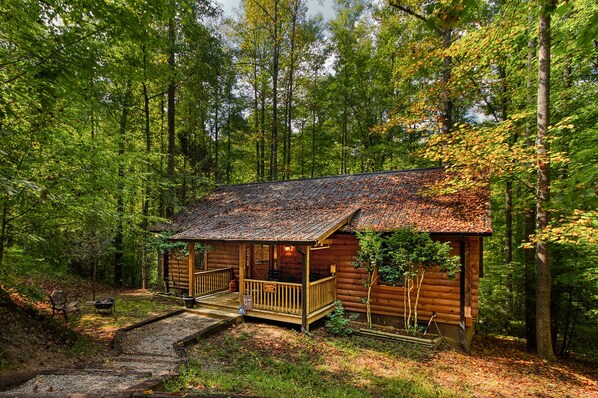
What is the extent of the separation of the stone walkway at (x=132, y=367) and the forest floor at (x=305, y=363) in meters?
0.43

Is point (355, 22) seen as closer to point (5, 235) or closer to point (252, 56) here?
point (252, 56)

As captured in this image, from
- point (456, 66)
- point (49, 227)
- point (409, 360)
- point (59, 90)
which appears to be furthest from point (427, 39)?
point (49, 227)

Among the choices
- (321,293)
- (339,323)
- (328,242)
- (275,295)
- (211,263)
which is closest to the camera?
(339,323)

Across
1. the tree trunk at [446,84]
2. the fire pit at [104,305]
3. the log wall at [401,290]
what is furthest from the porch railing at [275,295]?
the tree trunk at [446,84]

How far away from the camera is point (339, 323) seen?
9031mm

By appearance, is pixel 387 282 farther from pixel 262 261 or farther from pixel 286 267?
pixel 262 261

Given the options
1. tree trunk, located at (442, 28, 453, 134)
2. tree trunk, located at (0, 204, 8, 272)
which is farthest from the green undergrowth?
tree trunk, located at (442, 28, 453, 134)

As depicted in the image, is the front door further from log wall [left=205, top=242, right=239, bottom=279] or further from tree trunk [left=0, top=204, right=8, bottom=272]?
tree trunk [left=0, top=204, right=8, bottom=272]

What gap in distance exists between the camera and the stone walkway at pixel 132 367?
4.34 meters

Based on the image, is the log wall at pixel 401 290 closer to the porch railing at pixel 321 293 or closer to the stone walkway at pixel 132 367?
the porch railing at pixel 321 293

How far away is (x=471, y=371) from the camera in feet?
23.0

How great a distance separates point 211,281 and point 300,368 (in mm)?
6716

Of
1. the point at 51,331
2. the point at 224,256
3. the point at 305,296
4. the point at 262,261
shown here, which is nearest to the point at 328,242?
the point at 305,296

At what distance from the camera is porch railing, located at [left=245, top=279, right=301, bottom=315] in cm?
919
